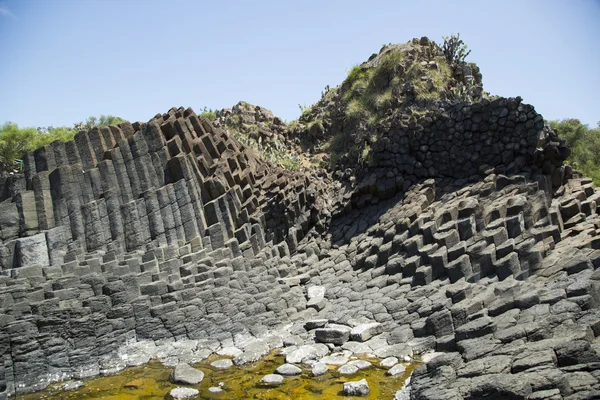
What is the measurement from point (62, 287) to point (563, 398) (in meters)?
10.7

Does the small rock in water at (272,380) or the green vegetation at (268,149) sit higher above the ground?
the green vegetation at (268,149)

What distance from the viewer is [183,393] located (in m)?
11.0

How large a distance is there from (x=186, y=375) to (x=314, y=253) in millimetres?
7016

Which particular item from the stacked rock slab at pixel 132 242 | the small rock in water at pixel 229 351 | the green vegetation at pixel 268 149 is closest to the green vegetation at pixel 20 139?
the green vegetation at pixel 268 149

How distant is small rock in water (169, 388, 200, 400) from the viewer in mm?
10930

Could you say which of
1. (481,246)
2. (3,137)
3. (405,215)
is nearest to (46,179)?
(405,215)

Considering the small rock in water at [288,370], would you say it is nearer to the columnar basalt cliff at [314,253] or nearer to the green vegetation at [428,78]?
the columnar basalt cliff at [314,253]

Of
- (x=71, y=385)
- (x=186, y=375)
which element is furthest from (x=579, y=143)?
(x=71, y=385)

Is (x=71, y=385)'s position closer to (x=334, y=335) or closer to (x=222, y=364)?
(x=222, y=364)

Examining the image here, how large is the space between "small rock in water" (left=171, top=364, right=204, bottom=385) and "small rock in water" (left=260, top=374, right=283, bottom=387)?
4.45 ft

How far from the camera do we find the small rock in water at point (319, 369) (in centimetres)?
1161

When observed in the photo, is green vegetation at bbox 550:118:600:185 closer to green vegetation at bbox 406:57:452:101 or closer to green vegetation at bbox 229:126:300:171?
green vegetation at bbox 406:57:452:101

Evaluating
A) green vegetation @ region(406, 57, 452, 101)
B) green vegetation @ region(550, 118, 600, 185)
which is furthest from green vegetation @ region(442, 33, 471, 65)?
green vegetation @ region(550, 118, 600, 185)

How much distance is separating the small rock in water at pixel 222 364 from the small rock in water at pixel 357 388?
3.08 m
